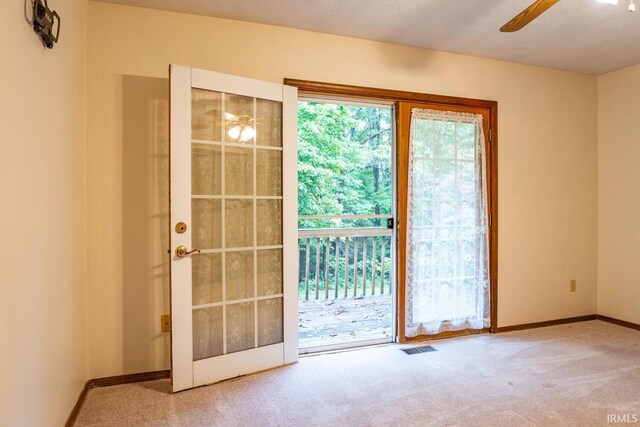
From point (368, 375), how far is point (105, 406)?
1608 mm

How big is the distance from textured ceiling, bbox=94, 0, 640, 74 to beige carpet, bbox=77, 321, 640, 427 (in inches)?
96.0

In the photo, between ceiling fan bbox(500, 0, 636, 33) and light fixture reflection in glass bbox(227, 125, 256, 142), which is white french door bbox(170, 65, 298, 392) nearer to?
light fixture reflection in glass bbox(227, 125, 256, 142)

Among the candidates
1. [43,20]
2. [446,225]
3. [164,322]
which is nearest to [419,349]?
[446,225]

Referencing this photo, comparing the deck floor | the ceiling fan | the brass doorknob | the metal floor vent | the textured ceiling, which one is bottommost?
the deck floor

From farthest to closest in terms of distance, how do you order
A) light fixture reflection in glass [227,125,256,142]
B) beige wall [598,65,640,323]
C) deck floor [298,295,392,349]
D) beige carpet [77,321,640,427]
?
beige wall [598,65,640,323] < deck floor [298,295,392,349] < light fixture reflection in glass [227,125,256,142] < beige carpet [77,321,640,427]

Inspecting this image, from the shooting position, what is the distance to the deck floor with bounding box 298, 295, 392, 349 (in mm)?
3368

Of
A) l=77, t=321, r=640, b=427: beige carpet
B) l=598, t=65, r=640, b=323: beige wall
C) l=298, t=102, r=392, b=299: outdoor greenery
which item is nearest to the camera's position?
l=77, t=321, r=640, b=427: beige carpet

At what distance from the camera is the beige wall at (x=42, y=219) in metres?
1.25

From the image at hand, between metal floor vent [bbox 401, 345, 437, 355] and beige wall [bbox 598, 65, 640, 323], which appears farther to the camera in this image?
beige wall [bbox 598, 65, 640, 323]

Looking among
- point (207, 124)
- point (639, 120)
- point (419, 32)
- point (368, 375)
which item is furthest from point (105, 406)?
point (639, 120)

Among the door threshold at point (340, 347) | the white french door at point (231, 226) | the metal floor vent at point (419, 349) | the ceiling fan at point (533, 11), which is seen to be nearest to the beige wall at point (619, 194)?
the metal floor vent at point (419, 349)

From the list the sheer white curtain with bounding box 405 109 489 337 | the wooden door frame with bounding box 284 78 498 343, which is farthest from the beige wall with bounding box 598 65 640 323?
the sheer white curtain with bounding box 405 109 489 337

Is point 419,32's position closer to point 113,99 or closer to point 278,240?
point 278,240

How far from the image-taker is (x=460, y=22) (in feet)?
8.56
